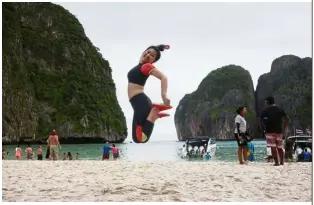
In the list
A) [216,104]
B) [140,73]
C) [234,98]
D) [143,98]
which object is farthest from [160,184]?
[216,104]

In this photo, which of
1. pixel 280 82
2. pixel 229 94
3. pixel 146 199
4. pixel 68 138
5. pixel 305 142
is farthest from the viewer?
pixel 229 94

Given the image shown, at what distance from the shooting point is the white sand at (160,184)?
6.71 m

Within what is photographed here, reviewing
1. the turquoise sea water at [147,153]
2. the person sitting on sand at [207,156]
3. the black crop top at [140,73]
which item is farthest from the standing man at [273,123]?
the person sitting on sand at [207,156]

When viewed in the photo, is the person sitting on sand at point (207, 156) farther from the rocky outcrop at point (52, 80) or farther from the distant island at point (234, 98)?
the rocky outcrop at point (52, 80)

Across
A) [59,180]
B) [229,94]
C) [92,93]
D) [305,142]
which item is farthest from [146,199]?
[229,94]

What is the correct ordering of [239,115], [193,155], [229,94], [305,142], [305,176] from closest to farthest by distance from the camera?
1. [305,176]
2. [239,115]
3. [305,142]
4. [193,155]
5. [229,94]

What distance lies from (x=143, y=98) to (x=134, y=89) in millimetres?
249

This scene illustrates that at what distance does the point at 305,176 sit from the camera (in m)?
7.92

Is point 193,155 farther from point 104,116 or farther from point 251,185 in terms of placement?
point 104,116

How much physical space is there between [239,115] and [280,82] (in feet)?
192

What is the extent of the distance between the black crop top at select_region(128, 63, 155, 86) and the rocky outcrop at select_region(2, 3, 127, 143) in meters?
56.4

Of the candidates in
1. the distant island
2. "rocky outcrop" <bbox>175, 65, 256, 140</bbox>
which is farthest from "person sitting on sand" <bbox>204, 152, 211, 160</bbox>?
"rocky outcrop" <bbox>175, 65, 256, 140</bbox>

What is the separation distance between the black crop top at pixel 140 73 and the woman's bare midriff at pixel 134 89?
0.06 meters

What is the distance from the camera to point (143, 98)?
7805mm
